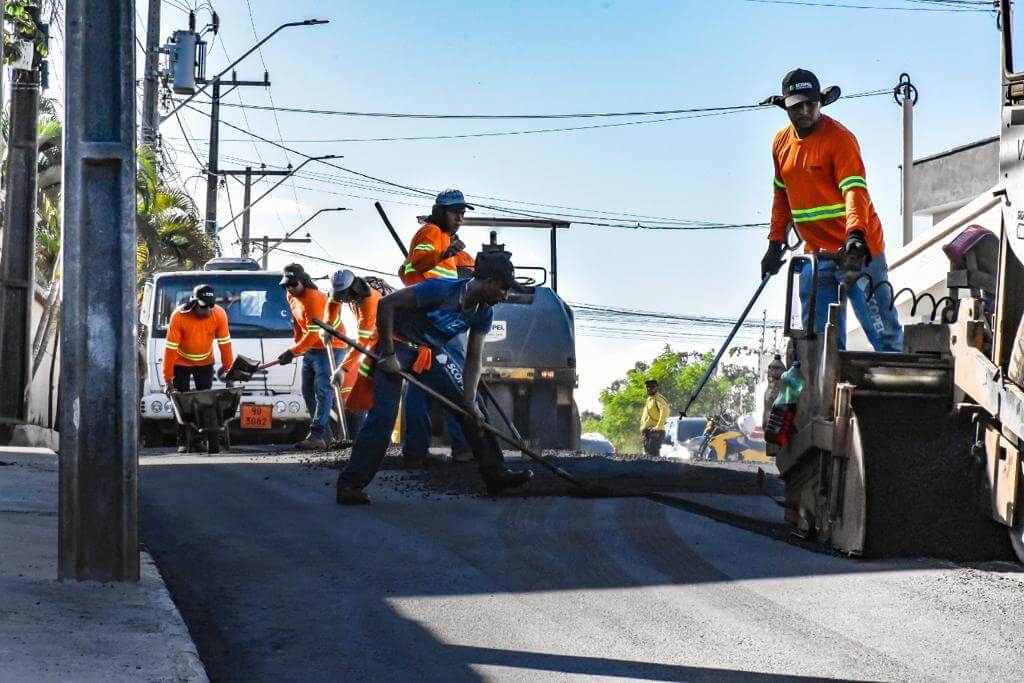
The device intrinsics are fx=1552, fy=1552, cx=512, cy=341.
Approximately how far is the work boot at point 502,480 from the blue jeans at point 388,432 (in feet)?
0.06

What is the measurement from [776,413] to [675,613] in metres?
2.20

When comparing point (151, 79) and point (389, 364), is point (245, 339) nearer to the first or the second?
point (389, 364)

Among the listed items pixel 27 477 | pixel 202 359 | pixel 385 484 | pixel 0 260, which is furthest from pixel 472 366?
pixel 0 260

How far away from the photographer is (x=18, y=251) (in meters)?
15.8

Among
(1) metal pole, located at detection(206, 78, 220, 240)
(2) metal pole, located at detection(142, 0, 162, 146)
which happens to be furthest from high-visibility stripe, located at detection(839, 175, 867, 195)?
(1) metal pole, located at detection(206, 78, 220, 240)

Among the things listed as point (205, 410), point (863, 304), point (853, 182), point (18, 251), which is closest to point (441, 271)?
point (853, 182)

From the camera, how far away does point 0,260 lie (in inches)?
642

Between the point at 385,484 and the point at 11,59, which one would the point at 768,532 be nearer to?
the point at 385,484

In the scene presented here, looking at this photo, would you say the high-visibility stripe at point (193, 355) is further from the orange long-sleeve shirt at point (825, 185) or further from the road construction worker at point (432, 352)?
the orange long-sleeve shirt at point (825, 185)

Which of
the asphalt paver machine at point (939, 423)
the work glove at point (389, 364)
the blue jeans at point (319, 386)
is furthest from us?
the blue jeans at point (319, 386)

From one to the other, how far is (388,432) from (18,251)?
8.03 metres

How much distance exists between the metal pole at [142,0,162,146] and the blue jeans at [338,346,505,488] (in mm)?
21085

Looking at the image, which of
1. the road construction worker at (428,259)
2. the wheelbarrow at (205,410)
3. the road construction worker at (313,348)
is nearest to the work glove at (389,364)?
the road construction worker at (428,259)

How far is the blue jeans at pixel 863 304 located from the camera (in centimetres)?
783
